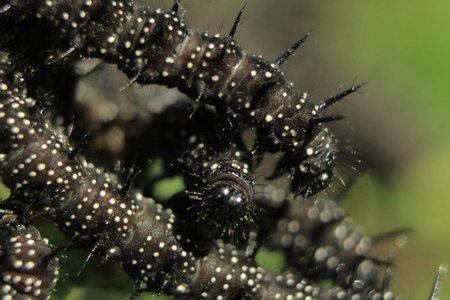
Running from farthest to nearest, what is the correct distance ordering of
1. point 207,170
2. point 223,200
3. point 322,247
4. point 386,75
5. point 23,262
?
point 386,75
point 322,247
point 207,170
point 223,200
point 23,262

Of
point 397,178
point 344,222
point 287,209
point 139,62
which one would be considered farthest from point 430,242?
point 139,62

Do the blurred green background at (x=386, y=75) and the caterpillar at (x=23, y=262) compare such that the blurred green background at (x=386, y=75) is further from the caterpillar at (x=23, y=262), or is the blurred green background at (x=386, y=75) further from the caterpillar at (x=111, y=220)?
the caterpillar at (x=23, y=262)

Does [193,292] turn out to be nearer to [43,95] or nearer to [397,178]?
[43,95]

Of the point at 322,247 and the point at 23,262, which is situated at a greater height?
the point at 322,247

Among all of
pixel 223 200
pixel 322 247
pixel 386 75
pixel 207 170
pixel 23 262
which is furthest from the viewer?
pixel 386 75

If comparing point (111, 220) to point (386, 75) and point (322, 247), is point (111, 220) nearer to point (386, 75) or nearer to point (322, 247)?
point (322, 247)

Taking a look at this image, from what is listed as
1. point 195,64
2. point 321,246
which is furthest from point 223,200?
point 321,246

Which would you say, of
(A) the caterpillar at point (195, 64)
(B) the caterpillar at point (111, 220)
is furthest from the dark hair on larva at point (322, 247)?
(A) the caterpillar at point (195, 64)
